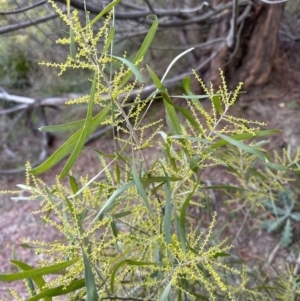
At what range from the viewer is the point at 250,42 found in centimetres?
232

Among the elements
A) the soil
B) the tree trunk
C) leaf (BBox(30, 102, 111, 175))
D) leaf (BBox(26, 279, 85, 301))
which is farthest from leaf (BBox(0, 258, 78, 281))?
the tree trunk

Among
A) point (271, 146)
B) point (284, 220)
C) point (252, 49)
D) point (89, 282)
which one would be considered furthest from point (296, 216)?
point (89, 282)

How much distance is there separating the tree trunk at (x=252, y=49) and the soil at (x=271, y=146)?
0.39 feet

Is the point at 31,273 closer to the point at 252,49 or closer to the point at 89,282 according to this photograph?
the point at 89,282

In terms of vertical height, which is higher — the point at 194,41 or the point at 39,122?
the point at 194,41

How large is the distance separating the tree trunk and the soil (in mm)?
120

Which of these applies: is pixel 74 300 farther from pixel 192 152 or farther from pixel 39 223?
pixel 39 223

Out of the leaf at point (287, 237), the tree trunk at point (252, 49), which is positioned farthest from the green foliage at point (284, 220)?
the tree trunk at point (252, 49)

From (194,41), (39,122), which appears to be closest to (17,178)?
(39,122)

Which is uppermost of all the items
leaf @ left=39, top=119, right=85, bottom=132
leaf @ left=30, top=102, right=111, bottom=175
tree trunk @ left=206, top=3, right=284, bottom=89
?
tree trunk @ left=206, top=3, right=284, bottom=89

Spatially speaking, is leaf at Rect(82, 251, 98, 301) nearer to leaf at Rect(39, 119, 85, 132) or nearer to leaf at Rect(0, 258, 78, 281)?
leaf at Rect(0, 258, 78, 281)

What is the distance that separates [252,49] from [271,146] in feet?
2.09

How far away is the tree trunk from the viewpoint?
222 cm

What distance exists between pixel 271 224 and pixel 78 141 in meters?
1.54
